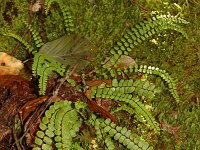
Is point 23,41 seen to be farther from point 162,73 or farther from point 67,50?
point 162,73

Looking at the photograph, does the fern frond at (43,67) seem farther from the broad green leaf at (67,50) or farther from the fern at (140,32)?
the fern at (140,32)

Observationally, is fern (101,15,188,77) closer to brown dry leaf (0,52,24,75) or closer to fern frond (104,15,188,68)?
fern frond (104,15,188,68)

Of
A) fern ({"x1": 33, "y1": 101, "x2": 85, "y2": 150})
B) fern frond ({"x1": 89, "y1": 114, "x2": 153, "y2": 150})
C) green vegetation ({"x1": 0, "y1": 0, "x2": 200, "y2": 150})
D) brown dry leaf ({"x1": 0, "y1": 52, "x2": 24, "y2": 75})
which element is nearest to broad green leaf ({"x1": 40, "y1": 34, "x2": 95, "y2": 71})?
green vegetation ({"x1": 0, "y1": 0, "x2": 200, "y2": 150})

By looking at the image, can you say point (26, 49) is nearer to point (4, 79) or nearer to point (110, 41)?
point (4, 79)

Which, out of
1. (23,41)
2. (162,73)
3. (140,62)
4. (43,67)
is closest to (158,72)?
(162,73)

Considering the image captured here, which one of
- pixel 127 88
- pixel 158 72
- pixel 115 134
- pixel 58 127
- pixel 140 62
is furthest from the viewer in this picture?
pixel 140 62

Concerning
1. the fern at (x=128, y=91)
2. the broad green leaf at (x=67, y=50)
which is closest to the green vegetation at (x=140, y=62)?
the fern at (x=128, y=91)
